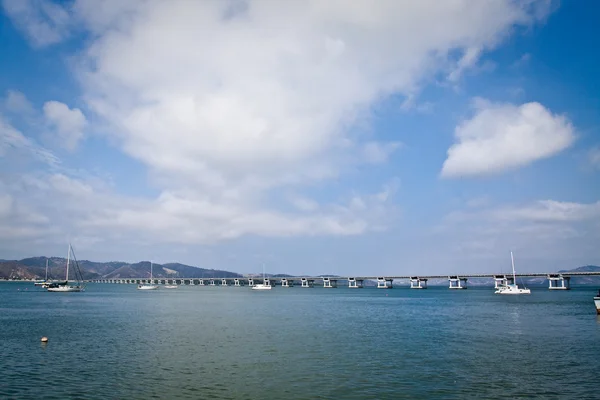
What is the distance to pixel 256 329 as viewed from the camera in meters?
57.8

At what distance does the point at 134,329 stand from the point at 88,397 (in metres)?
34.0

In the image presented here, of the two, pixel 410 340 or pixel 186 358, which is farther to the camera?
pixel 410 340

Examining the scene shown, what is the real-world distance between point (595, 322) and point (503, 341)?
31.3 metres

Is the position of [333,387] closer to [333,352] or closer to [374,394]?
[374,394]

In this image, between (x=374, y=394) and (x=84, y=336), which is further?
(x=84, y=336)

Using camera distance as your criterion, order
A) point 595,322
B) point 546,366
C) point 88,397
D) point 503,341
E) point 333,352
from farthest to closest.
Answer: point 595,322 → point 503,341 → point 333,352 → point 546,366 → point 88,397

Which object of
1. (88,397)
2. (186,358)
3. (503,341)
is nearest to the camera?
(88,397)

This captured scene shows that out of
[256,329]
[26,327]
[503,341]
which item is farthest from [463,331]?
[26,327]

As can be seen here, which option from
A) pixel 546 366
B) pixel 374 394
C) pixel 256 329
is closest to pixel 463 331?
pixel 546 366

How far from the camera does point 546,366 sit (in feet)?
111

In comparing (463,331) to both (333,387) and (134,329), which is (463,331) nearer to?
(333,387)

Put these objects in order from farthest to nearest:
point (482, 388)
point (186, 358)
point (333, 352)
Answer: point (333, 352), point (186, 358), point (482, 388)

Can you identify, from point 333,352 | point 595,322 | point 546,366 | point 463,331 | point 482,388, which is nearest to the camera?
point 482,388

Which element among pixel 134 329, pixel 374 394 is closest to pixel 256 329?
pixel 134 329
